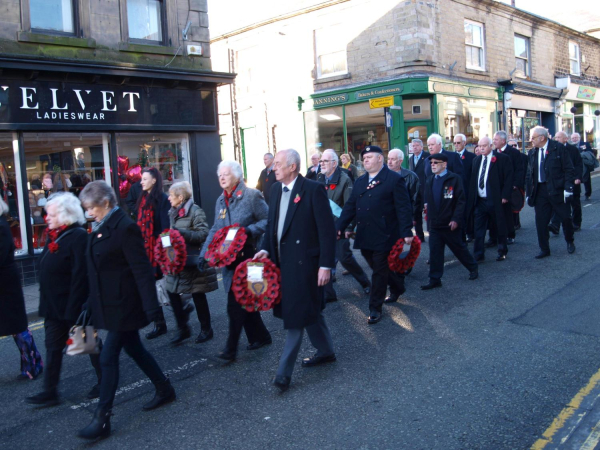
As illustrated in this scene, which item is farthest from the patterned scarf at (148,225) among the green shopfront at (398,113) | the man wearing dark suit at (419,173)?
the green shopfront at (398,113)

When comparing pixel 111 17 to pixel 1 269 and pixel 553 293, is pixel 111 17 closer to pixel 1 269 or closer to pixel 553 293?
pixel 1 269

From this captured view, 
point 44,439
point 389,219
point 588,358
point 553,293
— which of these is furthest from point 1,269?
point 553,293

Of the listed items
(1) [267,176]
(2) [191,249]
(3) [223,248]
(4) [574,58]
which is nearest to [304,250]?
(3) [223,248]

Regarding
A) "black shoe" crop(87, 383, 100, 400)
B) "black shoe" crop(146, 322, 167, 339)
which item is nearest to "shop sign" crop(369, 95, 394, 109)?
"black shoe" crop(146, 322, 167, 339)

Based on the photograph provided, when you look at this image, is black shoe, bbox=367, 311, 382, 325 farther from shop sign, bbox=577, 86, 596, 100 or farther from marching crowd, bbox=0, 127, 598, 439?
shop sign, bbox=577, 86, 596, 100

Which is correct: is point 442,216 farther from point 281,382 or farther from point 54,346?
point 54,346

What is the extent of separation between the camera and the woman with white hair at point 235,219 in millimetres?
5211

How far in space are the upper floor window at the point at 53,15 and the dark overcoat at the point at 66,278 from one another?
8.20 m

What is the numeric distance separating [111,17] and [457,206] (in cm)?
851

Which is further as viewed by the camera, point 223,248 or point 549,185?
point 549,185

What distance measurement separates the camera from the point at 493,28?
878 inches

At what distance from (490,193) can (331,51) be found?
43.5 feet

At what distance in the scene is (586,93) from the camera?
29.3 metres

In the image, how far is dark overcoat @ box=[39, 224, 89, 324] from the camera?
4.38 m
